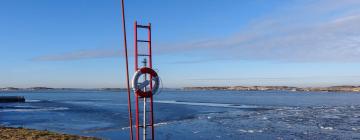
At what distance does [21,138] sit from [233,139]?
8515 mm

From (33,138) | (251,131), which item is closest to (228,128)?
(251,131)

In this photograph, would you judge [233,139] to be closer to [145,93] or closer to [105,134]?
[105,134]

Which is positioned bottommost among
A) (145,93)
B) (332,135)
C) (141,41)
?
(332,135)

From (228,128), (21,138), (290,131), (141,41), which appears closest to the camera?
(141,41)

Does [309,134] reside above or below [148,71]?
below


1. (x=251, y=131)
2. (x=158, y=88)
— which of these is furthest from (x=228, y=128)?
(x=158, y=88)

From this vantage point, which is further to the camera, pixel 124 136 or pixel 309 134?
pixel 309 134

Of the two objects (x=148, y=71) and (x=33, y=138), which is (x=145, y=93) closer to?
(x=148, y=71)

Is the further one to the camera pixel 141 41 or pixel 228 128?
pixel 228 128

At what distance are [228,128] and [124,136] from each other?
631 centimetres

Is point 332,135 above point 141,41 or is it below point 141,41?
below

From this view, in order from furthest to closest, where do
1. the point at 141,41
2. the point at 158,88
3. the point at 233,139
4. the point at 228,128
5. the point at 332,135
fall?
the point at 228,128 < the point at 332,135 < the point at 233,139 < the point at 158,88 < the point at 141,41

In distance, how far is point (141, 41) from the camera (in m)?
9.23

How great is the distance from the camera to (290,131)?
68.1 feet
